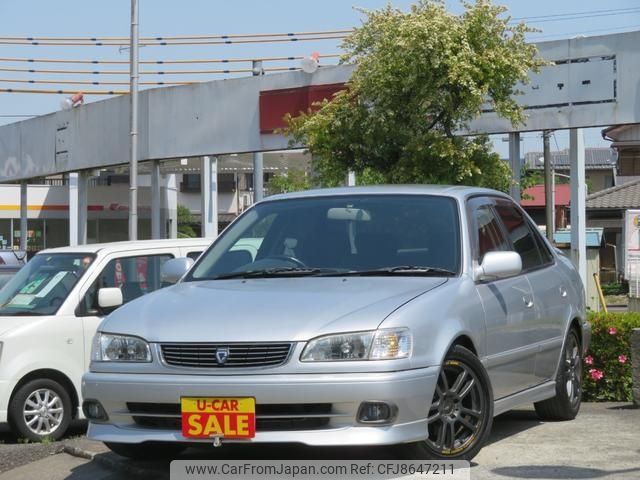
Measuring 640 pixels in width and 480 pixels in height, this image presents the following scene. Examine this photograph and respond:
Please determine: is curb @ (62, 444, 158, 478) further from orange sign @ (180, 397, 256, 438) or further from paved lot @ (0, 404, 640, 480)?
orange sign @ (180, 397, 256, 438)

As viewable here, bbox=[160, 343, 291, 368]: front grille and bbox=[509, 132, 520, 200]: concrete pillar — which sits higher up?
bbox=[509, 132, 520, 200]: concrete pillar

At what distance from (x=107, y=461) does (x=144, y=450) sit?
475 millimetres

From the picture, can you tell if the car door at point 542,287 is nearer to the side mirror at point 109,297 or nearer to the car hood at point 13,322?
the side mirror at point 109,297

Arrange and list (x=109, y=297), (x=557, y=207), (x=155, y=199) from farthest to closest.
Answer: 1. (x=557, y=207)
2. (x=155, y=199)
3. (x=109, y=297)

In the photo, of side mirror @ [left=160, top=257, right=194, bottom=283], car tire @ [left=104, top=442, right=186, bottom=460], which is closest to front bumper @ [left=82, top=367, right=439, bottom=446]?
car tire @ [left=104, top=442, right=186, bottom=460]

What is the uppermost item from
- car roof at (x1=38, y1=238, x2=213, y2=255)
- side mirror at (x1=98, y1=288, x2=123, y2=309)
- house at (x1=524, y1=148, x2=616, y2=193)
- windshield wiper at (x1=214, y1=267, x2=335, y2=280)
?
house at (x1=524, y1=148, x2=616, y2=193)

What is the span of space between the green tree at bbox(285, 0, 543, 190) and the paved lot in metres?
8.89

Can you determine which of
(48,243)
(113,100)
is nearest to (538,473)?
(113,100)

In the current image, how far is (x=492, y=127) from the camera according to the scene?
20188 mm

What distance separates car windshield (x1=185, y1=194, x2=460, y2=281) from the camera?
648cm

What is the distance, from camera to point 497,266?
6387mm

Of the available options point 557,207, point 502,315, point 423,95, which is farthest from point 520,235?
point 557,207

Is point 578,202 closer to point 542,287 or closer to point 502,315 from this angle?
point 542,287

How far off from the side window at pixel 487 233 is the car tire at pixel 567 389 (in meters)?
1.03
